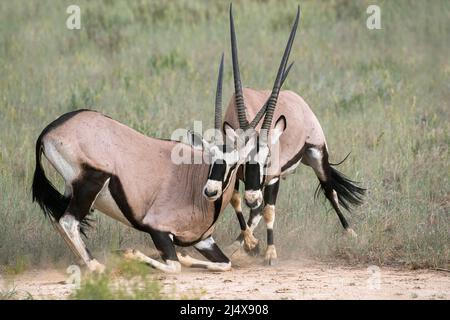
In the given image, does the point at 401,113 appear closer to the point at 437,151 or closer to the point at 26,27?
the point at 437,151

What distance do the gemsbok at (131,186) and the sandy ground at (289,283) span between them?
0.31 metres

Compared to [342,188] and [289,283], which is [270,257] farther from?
[342,188]

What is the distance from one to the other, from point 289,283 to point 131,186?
1.59m

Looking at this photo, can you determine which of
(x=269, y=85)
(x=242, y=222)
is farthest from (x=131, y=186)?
(x=269, y=85)

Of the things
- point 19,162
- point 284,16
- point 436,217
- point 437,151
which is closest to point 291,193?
point 436,217

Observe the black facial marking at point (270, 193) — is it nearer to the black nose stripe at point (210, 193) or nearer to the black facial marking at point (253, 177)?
the black facial marking at point (253, 177)

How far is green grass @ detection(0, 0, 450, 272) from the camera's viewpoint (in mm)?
9585

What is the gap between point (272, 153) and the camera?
9258 millimetres

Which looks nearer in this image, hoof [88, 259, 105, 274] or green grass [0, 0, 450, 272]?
hoof [88, 259, 105, 274]

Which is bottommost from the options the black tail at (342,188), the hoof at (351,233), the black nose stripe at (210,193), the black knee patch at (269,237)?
the hoof at (351,233)

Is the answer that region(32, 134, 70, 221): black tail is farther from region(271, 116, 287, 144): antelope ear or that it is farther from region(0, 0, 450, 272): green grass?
region(271, 116, 287, 144): antelope ear

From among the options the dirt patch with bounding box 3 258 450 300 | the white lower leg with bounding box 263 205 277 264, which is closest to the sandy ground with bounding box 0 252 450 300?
the dirt patch with bounding box 3 258 450 300

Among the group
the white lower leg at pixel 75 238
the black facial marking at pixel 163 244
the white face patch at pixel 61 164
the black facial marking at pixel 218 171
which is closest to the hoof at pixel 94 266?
the white lower leg at pixel 75 238

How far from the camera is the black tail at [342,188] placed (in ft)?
34.6
